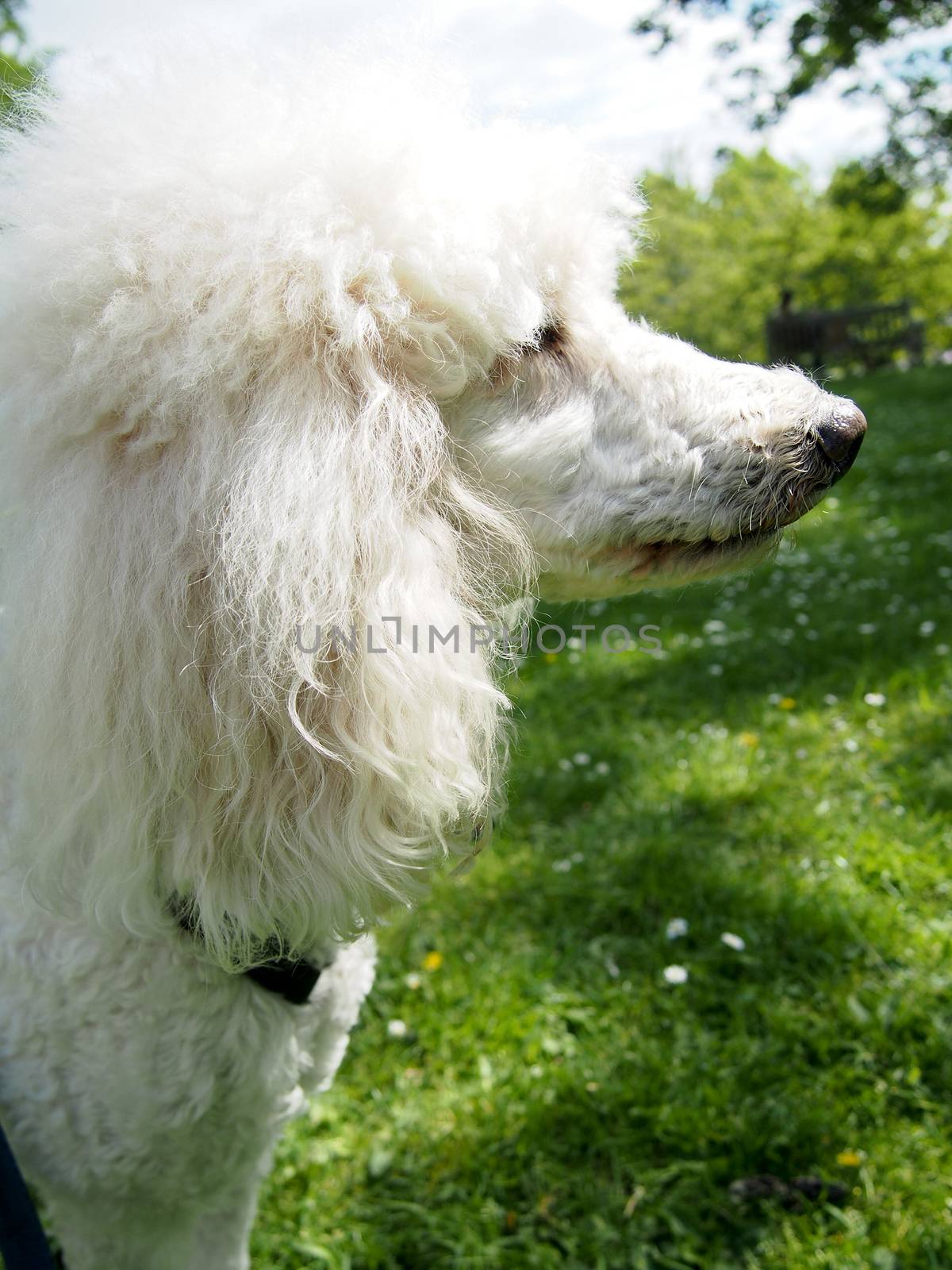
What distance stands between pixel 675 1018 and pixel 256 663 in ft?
5.51

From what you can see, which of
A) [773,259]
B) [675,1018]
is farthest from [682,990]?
[773,259]

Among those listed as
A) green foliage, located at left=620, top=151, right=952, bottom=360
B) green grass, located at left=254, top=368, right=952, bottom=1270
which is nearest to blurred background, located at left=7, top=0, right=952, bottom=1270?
green grass, located at left=254, top=368, right=952, bottom=1270

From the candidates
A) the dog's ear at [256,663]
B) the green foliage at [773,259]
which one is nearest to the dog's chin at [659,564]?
the dog's ear at [256,663]

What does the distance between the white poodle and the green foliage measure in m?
17.1

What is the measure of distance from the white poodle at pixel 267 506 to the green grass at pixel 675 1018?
0.82 meters

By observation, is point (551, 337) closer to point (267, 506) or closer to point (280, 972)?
point (267, 506)

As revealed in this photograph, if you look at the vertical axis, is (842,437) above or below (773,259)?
above

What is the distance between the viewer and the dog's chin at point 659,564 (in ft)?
4.45

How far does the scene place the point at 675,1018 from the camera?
227 centimetres

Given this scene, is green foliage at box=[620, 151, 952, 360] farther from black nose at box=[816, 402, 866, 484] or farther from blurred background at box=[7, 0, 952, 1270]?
black nose at box=[816, 402, 866, 484]

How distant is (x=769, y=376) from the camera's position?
142 cm

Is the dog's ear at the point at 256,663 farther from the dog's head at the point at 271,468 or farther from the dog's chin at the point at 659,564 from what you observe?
the dog's chin at the point at 659,564

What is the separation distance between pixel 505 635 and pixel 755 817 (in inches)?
74.5

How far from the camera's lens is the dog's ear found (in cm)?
106
